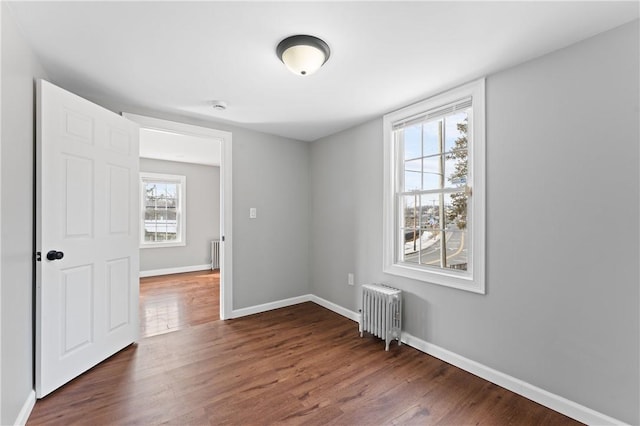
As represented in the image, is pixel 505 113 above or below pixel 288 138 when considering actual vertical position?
below

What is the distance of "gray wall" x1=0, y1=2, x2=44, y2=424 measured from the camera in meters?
1.48

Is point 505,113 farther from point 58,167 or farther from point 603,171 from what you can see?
point 58,167

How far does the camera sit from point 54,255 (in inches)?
76.7

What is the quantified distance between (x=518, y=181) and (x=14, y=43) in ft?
10.5

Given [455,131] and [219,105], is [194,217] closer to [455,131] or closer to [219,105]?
[219,105]

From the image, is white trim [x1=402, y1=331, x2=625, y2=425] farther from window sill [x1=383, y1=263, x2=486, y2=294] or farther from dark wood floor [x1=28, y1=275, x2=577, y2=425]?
window sill [x1=383, y1=263, x2=486, y2=294]

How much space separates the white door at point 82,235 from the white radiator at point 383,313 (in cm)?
223

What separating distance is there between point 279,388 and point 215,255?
471 cm

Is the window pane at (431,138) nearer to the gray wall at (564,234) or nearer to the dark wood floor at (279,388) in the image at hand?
the gray wall at (564,234)

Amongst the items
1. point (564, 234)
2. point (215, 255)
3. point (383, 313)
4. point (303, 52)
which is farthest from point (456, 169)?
point (215, 255)

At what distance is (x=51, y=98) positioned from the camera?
1950mm

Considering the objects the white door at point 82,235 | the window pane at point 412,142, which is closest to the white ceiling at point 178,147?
the white door at point 82,235

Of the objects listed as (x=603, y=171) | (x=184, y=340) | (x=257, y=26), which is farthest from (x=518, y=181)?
(x=184, y=340)

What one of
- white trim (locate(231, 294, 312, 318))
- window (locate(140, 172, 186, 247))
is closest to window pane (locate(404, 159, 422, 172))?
white trim (locate(231, 294, 312, 318))
